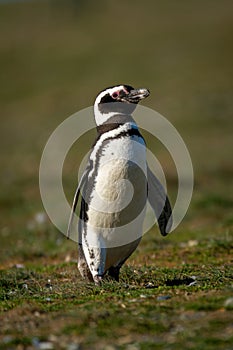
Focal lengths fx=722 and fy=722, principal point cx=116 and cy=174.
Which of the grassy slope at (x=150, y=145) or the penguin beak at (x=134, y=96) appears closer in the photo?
the grassy slope at (x=150, y=145)

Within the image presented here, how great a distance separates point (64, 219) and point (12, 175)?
8957 millimetres

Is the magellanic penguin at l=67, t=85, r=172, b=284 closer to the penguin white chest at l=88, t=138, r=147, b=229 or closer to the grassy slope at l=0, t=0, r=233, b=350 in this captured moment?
the penguin white chest at l=88, t=138, r=147, b=229

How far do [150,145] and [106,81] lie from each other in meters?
21.1

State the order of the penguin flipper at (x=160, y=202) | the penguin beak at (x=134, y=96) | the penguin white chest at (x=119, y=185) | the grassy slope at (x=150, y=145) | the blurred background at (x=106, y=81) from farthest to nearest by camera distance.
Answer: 1. the blurred background at (x=106, y=81)
2. the penguin flipper at (x=160, y=202)
3. the penguin beak at (x=134, y=96)
4. the penguin white chest at (x=119, y=185)
5. the grassy slope at (x=150, y=145)

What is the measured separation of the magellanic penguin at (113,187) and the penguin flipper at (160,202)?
328 mm

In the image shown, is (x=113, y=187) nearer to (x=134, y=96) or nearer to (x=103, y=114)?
(x=103, y=114)

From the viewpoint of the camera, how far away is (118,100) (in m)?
7.63

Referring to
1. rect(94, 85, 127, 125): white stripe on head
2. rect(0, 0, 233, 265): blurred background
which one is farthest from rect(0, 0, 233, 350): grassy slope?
rect(94, 85, 127, 125): white stripe on head

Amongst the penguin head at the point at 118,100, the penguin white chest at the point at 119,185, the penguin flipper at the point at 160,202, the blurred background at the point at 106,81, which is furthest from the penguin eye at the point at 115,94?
the blurred background at the point at 106,81

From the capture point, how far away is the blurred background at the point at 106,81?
51.8 ft

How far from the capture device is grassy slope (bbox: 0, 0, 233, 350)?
5391 mm

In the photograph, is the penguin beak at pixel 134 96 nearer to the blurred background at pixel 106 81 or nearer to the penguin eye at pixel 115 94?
the penguin eye at pixel 115 94

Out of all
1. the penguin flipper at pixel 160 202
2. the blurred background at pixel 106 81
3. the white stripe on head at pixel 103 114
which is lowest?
the penguin flipper at pixel 160 202

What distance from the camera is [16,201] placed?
1833cm
